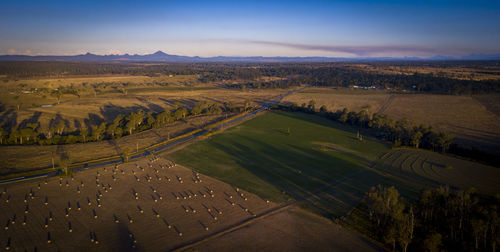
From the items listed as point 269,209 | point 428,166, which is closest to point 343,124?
point 428,166

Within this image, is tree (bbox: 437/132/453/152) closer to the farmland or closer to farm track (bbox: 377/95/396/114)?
the farmland

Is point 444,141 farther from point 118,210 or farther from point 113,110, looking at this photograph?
point 113,110

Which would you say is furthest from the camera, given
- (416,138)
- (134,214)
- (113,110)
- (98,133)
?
(113,110)

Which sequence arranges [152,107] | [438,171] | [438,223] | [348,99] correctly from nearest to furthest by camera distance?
Answer: [438,223], [438,171], [152,107], [348,99]

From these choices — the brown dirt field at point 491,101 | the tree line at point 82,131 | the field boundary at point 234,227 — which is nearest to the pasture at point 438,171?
the field boundary at point 234,227

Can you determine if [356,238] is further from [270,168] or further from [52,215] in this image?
[52,215]

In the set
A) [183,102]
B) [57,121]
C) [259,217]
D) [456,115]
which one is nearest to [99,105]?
[57,121]
